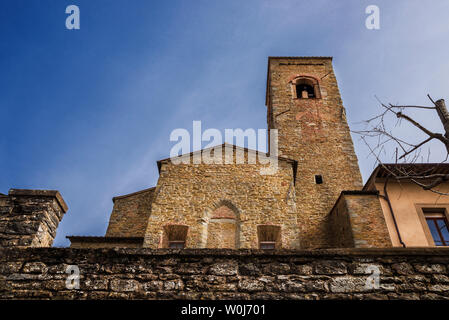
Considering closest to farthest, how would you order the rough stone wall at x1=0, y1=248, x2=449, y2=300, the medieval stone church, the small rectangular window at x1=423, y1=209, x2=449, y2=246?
the rough stone wall at x1=0, y1=248, x2=449, y2=300 < the small rectangular window at x1=423, y1=209, x2=449, y2=246 < the medieval stone church

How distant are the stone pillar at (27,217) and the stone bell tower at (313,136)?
866 centimetres

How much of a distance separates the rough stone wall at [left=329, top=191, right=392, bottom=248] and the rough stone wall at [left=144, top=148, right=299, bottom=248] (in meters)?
1.66

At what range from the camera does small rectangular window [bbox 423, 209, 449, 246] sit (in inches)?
362

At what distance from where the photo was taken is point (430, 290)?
11.4ft

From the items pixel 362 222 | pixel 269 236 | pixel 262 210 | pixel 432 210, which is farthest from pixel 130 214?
pixel 432 210

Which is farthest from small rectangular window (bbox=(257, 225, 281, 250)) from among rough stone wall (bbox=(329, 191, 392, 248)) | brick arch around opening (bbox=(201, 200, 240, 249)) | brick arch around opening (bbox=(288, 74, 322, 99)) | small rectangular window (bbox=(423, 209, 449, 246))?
brick arch around opening (bbox=(288, 74, 322, 99))

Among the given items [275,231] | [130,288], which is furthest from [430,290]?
[275,231]

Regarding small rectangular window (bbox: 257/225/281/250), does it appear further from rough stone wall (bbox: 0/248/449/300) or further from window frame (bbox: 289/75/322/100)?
window frame (bbox: 289/75/322/100)

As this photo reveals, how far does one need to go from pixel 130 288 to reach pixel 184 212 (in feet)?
20.6

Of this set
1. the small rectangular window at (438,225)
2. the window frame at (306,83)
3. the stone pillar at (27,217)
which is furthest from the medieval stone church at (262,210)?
the stone pillar at (27,217)

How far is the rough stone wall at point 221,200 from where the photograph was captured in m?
9.38

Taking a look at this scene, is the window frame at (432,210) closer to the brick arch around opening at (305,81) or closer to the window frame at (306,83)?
the window frame at (306,83)

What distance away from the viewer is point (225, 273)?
3637 millimetres
